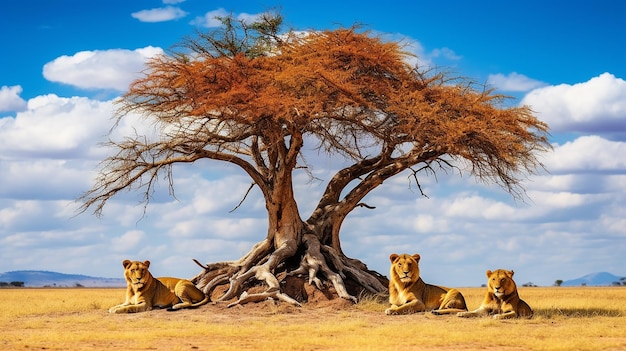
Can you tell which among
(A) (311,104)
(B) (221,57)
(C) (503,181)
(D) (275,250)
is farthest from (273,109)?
(C) (503,181)

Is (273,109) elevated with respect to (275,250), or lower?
elevated

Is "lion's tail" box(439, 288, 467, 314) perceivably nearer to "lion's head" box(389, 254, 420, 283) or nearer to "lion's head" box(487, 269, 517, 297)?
"lion's head" box(389, 254, 420, 283)

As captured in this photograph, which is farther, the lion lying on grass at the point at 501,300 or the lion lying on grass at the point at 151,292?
the lion lying on grass at the point at 151,292

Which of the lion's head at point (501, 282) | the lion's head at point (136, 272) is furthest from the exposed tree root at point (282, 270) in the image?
the lion's head at point (501, 282)

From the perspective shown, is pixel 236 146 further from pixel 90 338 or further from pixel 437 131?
pixel 90 338

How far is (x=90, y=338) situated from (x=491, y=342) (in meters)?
7.17

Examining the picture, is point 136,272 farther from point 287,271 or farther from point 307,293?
point 287,271

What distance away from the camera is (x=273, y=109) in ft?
71.2

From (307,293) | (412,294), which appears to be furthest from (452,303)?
(307,293)

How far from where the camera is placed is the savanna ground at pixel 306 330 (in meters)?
15.1

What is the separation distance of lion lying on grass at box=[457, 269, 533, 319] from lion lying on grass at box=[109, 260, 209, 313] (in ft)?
21.6

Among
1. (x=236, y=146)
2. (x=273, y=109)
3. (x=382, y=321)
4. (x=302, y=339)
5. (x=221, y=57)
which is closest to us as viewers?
(x=302, y=339)

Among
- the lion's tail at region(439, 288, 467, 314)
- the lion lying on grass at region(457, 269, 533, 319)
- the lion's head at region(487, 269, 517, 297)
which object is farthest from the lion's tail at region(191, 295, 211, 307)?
the lion's head at region(487, 269, 517, 297)

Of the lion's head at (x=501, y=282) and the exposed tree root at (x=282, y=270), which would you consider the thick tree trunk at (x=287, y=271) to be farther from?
the lion's head at (x=501, y=282)
